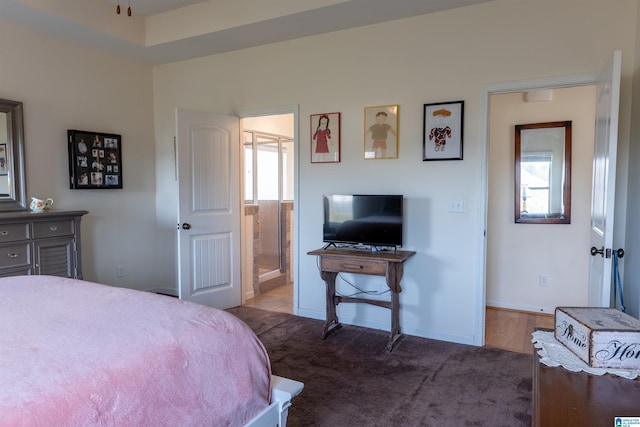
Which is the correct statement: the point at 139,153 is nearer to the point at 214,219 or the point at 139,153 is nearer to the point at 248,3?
the point at 214,219

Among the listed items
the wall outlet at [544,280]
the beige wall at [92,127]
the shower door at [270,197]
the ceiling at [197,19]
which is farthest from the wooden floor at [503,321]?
the ceiling at [197,19]

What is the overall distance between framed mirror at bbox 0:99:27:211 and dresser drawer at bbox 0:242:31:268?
44 centimetres

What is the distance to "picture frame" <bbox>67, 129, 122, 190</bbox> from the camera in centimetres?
401

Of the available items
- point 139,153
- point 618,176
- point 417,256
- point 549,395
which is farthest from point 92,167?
point 618,176

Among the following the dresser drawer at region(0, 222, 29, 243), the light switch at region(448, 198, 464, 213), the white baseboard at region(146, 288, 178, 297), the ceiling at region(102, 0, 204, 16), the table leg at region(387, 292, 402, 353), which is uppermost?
the ceiling at region(102, 0, 204, 16)

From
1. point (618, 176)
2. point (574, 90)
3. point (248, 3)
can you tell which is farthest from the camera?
point (574, 90)

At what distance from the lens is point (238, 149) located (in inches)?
173

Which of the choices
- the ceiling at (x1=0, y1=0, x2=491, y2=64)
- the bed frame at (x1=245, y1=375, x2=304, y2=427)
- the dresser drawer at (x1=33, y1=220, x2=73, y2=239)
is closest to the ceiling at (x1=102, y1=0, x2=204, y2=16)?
the ceiling at (x1=0, y1=0, x2=491, y2=64)

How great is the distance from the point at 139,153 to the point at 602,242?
4.49m

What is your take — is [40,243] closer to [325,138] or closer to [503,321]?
[325,138]

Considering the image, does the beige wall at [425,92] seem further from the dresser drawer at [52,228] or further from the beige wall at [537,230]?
the dresser drawer at [52,228]

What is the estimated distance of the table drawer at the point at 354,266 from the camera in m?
3.22

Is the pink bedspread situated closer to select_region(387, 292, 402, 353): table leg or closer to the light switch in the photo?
select_region(387, 292, 402, 353): table leg

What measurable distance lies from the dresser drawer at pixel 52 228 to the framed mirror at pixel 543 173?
437cm
